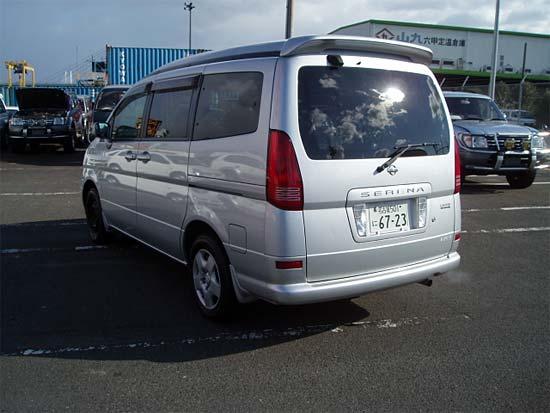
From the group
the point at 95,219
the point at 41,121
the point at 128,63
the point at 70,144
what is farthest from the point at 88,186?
the point at 128,63

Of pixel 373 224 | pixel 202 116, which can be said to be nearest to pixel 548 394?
pixel 373 224

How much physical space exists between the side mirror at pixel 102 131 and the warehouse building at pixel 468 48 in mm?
40494

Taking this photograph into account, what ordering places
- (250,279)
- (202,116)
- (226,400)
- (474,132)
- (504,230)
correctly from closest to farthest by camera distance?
1. (226,400)
2. (250,279)
3. (202,116)
4. (504,230)
5. (474,132)

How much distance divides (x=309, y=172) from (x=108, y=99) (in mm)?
14279

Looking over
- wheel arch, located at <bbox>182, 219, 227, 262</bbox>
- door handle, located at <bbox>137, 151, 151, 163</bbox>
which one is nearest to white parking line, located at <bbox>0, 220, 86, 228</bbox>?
door handle, located at <bbox>137, 151, 151, 163</bbox>

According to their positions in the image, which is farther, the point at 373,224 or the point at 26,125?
the point at 26,125

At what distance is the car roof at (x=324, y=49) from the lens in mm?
3457

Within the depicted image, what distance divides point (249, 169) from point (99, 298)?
2039mm

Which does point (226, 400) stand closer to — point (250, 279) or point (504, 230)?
point (250, 279)

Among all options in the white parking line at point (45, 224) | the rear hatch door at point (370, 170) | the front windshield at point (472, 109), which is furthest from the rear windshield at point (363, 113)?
the front windshield at point (472, 109)

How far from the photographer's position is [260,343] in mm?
3807

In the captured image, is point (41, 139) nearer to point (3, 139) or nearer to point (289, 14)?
point (3, 139)

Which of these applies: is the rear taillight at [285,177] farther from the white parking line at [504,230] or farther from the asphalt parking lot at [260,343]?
the white parking line at [504,230]

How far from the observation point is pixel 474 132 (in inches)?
406
